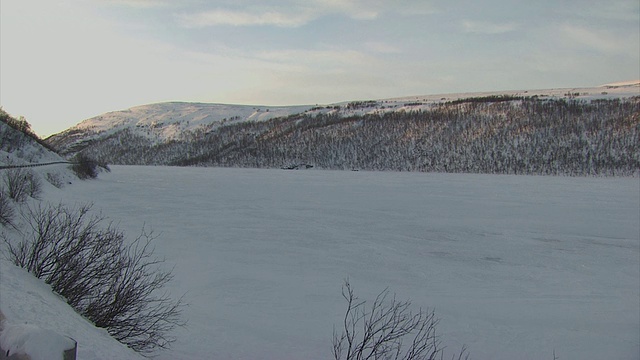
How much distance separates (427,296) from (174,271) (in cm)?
571

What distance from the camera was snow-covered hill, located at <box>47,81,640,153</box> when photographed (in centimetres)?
14525

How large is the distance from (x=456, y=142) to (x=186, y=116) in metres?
121

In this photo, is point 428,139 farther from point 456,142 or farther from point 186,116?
point 186,116

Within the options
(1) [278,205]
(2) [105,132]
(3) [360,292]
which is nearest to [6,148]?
Answer: (1) [278,205]

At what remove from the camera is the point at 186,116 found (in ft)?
567

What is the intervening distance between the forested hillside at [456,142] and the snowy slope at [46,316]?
7246cm

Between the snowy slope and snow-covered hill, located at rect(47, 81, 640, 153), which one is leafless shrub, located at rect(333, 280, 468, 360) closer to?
the snowy slope

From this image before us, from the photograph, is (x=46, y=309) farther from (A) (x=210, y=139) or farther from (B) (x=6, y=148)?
(A) (x=210, y=139)

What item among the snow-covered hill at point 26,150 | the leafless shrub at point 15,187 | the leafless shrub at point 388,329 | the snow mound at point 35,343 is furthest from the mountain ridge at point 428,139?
the snow mound at point 35,343

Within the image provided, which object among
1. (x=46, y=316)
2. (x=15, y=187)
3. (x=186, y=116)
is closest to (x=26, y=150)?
(x=15, y=187)

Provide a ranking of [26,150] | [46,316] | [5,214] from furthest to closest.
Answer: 1. [26,150]
2. [5,214]
3. [46,316]

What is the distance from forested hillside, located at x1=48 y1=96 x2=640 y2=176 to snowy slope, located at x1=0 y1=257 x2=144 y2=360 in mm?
72465

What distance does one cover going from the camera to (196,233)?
14016 millimetres

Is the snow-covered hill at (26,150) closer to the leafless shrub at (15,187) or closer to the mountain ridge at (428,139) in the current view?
the leafless shrub at (15,187)
